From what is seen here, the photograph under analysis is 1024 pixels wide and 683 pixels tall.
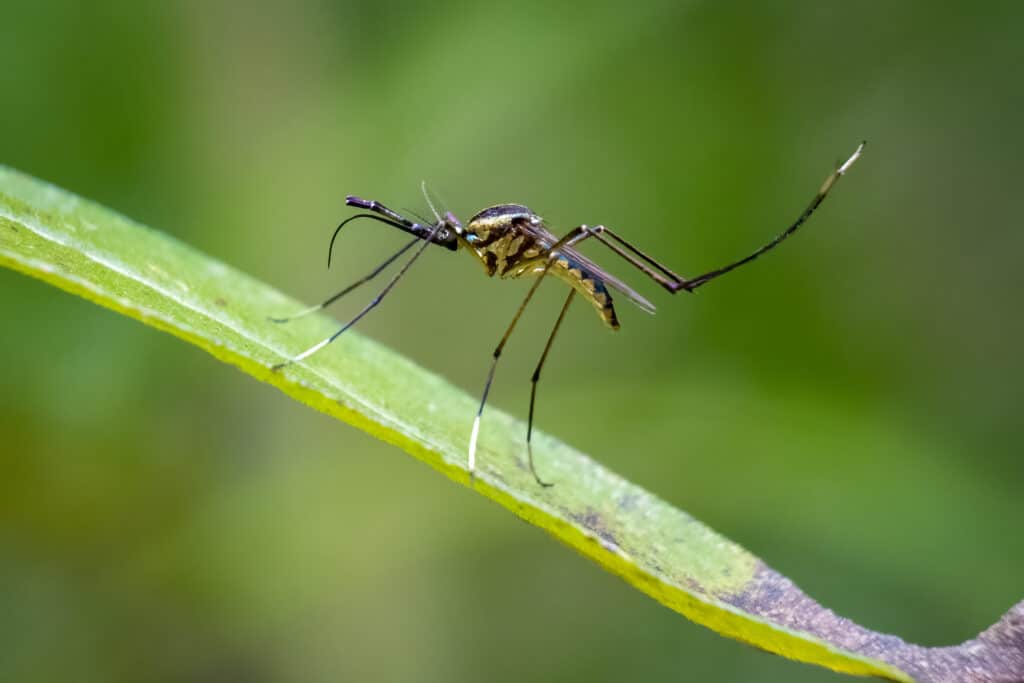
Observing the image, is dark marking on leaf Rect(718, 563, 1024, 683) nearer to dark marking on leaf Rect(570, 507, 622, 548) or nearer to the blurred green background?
dark marking on leaf Rect(570, 507, 622, 548)

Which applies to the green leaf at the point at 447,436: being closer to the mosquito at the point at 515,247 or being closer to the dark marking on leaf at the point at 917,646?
the dark marking on leaf at the point at 917,646

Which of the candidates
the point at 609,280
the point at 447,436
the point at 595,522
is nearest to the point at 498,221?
the point at 609,280

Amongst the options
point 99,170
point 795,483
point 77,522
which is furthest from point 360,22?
point 795,483

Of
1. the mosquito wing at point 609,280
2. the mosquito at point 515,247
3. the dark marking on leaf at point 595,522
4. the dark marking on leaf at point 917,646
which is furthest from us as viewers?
the mosquito at point 515,247

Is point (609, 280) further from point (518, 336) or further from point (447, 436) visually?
point (518, 336)

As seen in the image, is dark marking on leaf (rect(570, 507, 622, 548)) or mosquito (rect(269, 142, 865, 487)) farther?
mosquito (rect(269, 142, 865, 487))

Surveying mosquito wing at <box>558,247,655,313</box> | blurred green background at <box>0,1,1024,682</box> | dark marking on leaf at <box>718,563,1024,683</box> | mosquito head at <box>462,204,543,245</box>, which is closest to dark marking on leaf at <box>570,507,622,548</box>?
dark marking on leaf at <box>718,563,1024,683</box>

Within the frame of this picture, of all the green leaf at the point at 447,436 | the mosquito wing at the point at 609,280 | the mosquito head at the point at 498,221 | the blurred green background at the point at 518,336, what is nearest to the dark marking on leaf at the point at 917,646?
the green leaf at the point at 447,436
